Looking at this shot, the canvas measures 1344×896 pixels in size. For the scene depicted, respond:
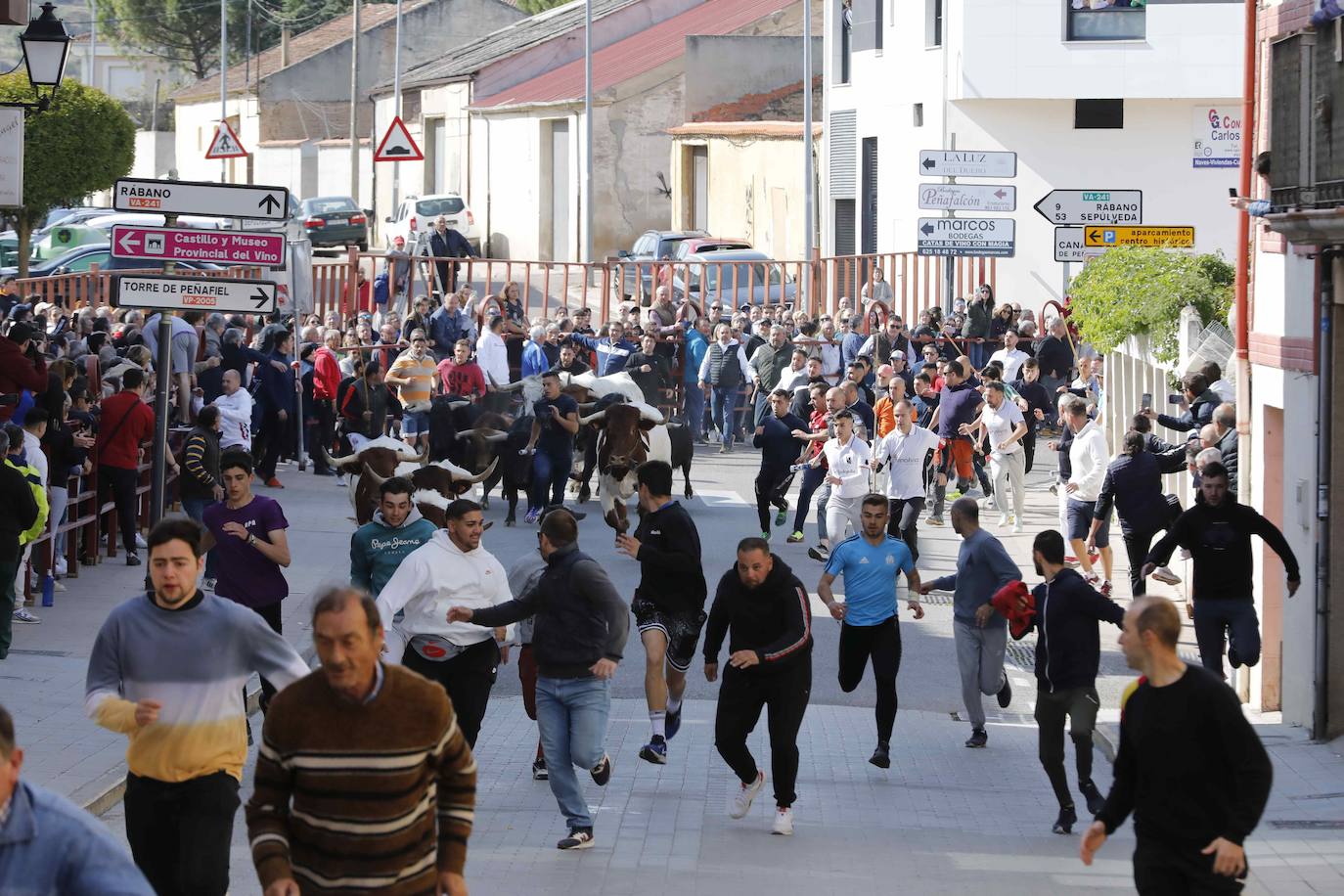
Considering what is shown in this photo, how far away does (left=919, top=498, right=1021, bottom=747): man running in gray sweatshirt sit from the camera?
11719 millimetres

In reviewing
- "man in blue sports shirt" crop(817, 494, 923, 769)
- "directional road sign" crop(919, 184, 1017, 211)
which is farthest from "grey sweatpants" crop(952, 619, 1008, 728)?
"directional road sign" crop(919, 184, 1017, 211)

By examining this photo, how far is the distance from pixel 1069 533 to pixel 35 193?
85.0 ft

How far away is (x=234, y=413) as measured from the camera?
19812mm

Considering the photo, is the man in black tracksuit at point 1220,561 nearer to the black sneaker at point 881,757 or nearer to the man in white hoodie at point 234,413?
the black sneaker at point 881,757

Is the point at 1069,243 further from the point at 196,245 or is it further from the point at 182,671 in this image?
the point at 182,671

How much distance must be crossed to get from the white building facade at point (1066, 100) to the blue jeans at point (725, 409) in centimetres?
867

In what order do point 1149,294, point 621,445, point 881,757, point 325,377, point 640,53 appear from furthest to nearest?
point 640,53, point 325,377, point 1149,294, point 621,445, point 881,757

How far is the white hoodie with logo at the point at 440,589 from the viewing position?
31.1 ft

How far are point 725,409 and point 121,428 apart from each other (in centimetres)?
1163

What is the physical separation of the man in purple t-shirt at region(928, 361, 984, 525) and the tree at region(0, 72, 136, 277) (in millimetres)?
20712

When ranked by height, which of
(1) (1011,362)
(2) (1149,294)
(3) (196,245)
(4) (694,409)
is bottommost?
(4) (694,409)

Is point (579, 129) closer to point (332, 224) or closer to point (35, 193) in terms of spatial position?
point (332, 224)

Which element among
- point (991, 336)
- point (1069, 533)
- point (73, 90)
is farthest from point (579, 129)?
point (1069, 533)

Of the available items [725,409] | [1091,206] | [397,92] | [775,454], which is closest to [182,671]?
[775,454]
